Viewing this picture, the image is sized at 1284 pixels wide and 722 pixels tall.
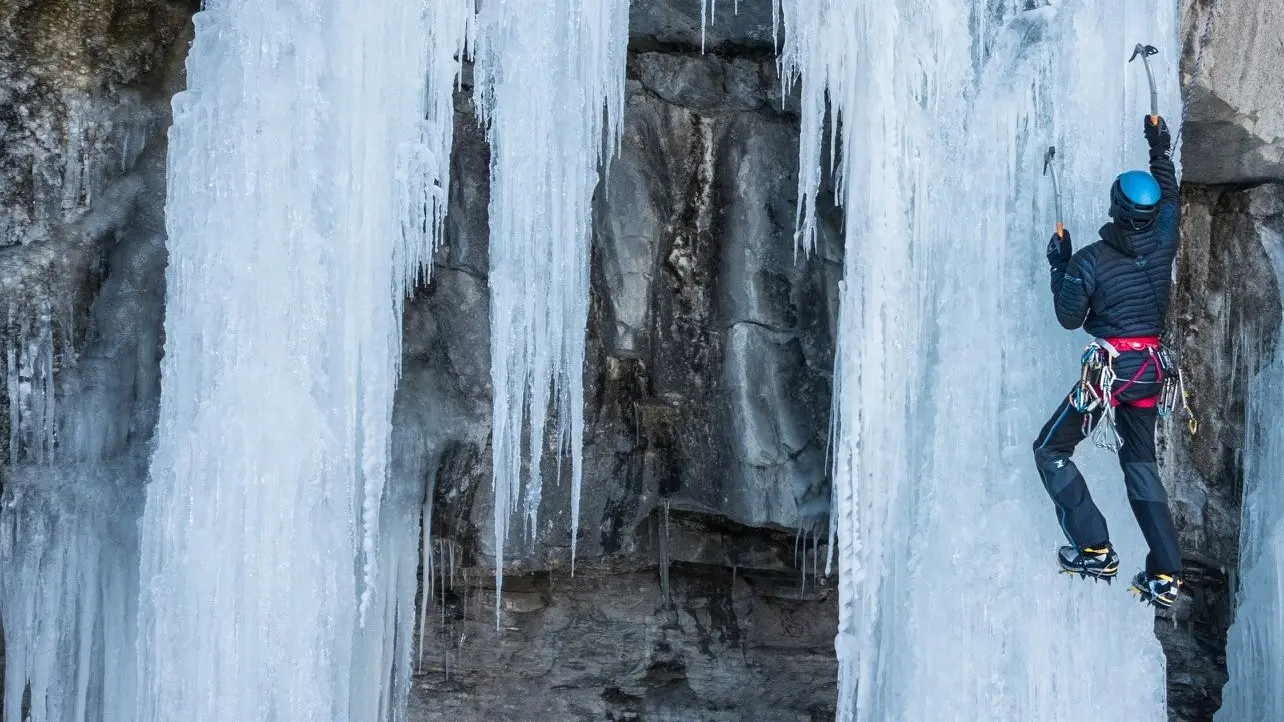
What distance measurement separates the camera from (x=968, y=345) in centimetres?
625

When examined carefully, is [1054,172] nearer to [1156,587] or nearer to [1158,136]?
[1158,136]

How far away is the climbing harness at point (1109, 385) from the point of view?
563 cm

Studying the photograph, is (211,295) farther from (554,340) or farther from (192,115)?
(554,340)

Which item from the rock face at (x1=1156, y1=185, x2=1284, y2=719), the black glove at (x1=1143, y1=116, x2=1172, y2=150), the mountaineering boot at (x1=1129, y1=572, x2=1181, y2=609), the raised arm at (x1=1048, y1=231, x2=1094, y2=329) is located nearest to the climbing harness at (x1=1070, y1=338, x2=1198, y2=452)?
the raised arm at (x1=1048, y1=231, x2=1094, y2=329)

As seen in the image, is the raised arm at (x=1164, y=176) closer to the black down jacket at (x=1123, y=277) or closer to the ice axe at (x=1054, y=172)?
the black down jacket at (x=1123, y=277)

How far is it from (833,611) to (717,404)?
1.65 meters

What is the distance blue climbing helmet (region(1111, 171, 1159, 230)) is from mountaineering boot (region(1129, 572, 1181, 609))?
1.42 meters

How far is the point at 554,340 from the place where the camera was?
7.01 metres

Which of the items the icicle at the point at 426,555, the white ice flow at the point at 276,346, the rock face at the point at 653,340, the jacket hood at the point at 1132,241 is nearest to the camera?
the jacket hood at the point at 1132,241

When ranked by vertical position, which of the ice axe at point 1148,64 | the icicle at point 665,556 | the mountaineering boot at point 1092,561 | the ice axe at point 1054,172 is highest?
the ice axe at point 1148,64

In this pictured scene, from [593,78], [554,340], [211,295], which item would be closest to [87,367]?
[211,295]

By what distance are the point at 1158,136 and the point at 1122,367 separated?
97cm

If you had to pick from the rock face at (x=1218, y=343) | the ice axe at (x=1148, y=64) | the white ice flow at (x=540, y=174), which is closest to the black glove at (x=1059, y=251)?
the ice axe at (x=1148, y=64)

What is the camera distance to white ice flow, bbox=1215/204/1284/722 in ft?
24.8
